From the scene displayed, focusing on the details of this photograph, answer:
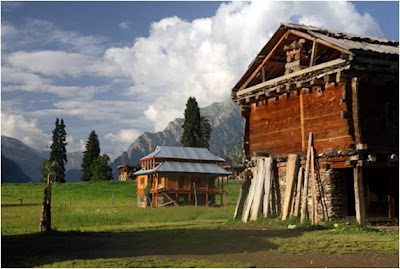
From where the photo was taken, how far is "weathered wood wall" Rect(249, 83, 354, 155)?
2339 cm

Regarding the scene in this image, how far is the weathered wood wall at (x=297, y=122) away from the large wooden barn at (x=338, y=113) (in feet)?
0.15

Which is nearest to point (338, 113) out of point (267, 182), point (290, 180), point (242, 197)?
point (290, 180)

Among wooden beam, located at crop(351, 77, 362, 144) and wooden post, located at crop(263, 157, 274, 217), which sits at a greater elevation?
wooden beam, located at crop(351, 77, 362, 144)

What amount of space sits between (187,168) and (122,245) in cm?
3835

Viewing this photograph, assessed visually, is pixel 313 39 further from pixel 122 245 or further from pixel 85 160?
pixel 85 160

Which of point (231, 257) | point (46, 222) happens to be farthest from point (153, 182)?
point (231, 257)

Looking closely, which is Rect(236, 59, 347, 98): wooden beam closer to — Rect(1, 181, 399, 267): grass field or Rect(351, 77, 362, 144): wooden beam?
Rect(351, 77, 362, 144): wooden beam

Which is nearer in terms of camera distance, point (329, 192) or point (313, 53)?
point (329, 192)

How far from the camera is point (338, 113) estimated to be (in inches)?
923

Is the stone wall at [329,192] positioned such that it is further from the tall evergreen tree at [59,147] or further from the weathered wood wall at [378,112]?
the tall evergreen tree at [59,147]

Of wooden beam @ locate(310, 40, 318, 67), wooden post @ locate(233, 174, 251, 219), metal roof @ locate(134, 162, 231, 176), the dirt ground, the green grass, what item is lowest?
the dirt ground

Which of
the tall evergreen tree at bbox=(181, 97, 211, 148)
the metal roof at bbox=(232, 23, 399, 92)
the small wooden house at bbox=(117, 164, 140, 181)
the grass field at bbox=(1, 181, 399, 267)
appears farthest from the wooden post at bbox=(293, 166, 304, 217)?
the small wooden house at bbox=(117, 164, 140, 181)

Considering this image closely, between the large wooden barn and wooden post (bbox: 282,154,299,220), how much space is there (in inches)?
19.9

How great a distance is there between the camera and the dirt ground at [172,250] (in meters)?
13.3
